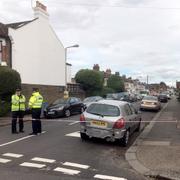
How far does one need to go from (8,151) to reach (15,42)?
69.3ft

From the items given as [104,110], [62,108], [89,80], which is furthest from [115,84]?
[104,110]

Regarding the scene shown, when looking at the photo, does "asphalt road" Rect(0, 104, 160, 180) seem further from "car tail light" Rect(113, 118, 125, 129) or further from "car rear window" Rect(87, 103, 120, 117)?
"car rear window" Rect(87, 103, 120, 117)

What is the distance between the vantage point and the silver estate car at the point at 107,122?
1231 cm

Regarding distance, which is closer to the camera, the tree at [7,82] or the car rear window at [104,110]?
the car rear window at [104,110]

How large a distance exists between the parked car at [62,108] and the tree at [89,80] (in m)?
22.1

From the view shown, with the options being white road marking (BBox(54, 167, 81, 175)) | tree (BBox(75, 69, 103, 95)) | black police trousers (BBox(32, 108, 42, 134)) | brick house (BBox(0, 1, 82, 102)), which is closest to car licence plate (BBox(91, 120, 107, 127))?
black police trousers (BBox(32, 108, 42, 134))

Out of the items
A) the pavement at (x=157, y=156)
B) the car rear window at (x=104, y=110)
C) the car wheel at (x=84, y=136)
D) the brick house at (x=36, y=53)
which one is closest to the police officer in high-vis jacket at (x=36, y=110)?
the car wheel at (x=84, y=136)

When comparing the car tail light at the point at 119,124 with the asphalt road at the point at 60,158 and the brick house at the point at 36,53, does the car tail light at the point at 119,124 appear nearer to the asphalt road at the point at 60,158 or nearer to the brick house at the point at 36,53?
the asphalt road at the point at 60,158

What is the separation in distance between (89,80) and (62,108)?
81.8ft

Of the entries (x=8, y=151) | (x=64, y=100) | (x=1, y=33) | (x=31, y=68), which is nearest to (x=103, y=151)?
(x=8, y=151)

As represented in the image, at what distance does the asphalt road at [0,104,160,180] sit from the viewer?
8.27 meters

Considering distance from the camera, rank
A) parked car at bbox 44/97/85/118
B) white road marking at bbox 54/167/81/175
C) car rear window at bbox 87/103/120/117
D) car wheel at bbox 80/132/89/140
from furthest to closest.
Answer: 1. parked car at bbox 44/97/85/118
2. car wheel at bbox 80/132/89/140
3. car rear window at bbox 87/103/120/117
4. white road marking at bbox 54/167/81/175

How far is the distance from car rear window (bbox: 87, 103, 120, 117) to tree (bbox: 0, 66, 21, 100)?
39.5ft

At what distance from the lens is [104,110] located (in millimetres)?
12953
